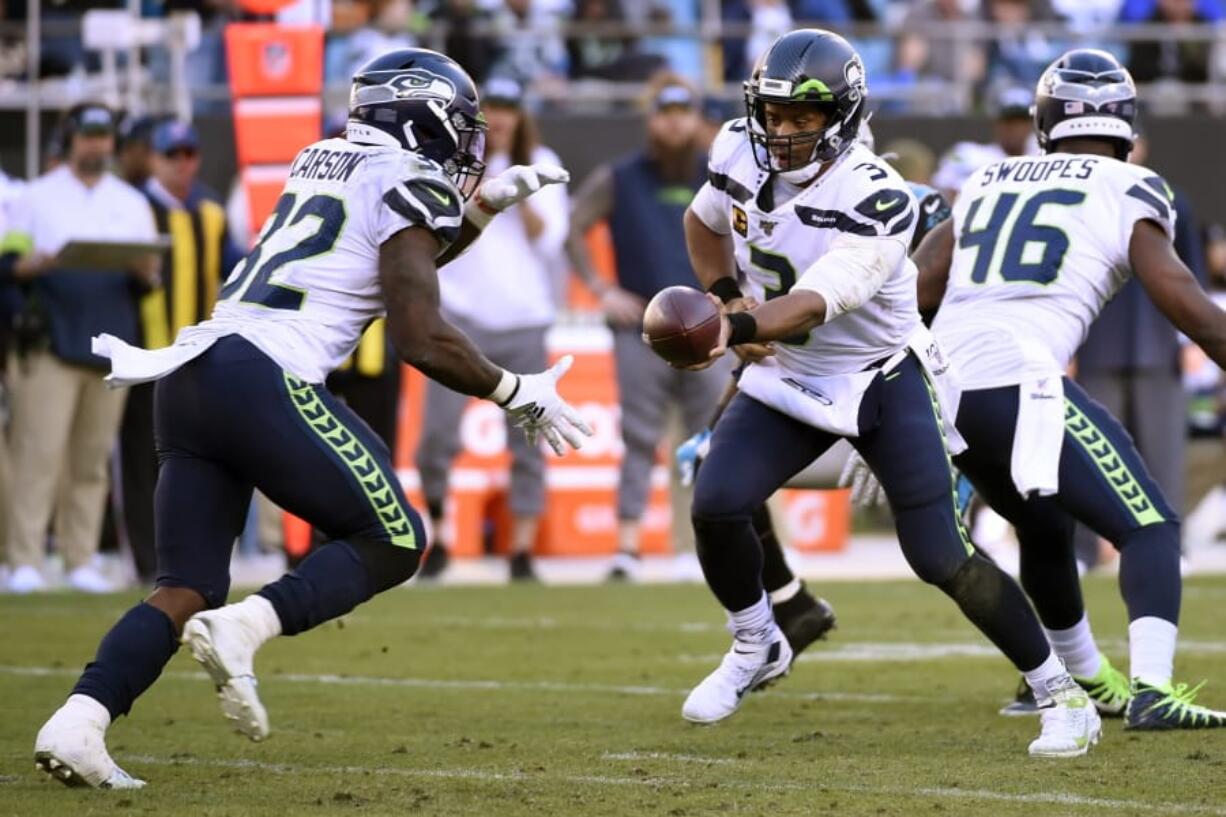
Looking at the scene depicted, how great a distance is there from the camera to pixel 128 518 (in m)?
10.2

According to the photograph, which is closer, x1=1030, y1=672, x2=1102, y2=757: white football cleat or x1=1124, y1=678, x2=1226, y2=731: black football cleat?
x1=1030, y1=672, x2=1102, y2=757: white football cleat

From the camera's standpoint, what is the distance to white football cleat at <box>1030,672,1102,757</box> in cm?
535

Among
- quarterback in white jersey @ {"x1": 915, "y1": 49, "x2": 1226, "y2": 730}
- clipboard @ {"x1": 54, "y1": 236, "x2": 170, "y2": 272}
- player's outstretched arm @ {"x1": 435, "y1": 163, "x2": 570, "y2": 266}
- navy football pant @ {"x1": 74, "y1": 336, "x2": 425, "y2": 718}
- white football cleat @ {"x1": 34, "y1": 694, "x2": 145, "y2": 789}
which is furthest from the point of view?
clipboard @ {"x1": 54, "y1": 236, "x2": 170, "y2": 272}

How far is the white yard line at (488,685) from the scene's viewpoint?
22.0ft

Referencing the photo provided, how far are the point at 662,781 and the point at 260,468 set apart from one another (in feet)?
3.65

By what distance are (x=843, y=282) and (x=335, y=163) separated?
1201 millimetres

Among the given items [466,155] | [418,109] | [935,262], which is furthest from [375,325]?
[418,109]

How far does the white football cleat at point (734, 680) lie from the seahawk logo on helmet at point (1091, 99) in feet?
5.27

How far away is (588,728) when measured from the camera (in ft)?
19.6

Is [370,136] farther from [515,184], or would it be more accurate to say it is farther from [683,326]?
[683,326]

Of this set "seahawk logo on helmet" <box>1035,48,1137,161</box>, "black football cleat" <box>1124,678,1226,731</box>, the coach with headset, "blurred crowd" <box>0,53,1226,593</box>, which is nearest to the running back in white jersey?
"seahawk logo on helmet" <box>1035,48,1137,161</box>

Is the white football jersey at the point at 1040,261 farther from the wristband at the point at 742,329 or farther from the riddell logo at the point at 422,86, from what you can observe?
the riddell logo at the point at 422,86

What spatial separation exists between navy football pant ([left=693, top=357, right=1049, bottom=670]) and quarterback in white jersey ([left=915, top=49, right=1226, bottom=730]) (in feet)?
1.03

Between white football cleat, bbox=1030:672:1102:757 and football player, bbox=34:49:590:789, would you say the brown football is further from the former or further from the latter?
white football cleat, bbox=1030:672:1102:757
